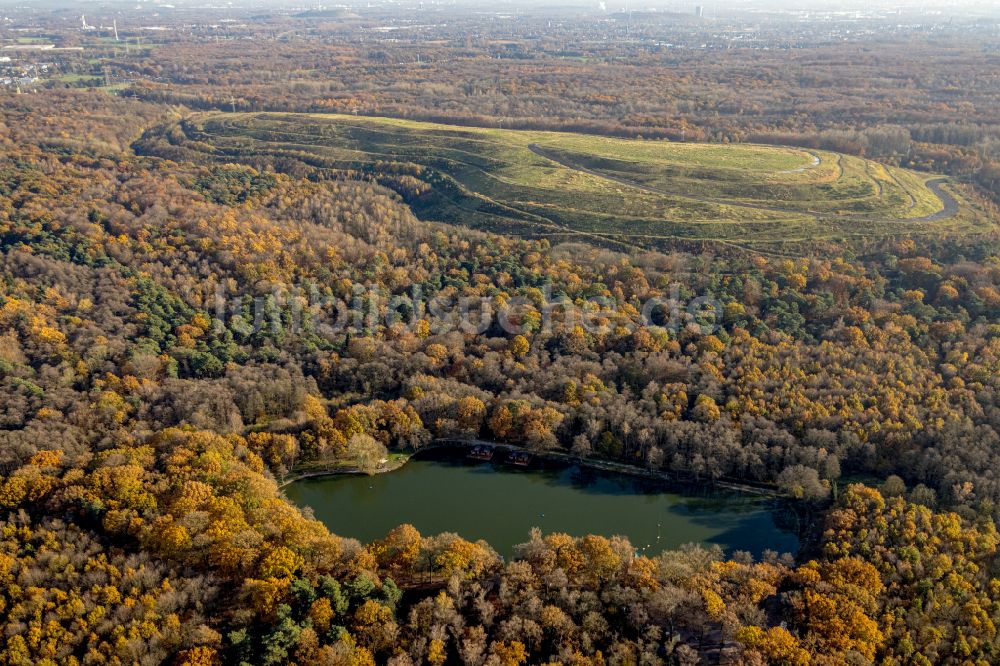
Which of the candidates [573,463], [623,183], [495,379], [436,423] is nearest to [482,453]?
[436,423]

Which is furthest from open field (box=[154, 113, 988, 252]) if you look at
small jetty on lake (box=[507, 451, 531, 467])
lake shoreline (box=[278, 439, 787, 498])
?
small jetty on lake (box=[507, 451, 531, 467])

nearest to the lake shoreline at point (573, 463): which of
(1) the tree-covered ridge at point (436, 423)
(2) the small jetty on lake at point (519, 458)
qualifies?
(2) the small jetty on lake at point (519, 458)

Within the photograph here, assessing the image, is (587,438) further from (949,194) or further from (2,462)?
(949,194)

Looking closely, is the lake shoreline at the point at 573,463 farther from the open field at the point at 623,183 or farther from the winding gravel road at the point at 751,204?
the winding gravel road at the point at 751,204

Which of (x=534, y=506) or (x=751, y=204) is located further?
(x=751, y=204)

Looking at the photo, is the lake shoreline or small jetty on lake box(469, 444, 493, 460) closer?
the lake shoreline

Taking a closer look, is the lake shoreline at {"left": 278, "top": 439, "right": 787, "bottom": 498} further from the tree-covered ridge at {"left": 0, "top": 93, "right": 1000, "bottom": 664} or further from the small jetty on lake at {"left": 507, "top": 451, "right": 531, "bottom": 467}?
the tree-covered ridge at {"left": 0, "top": 93, "right": 1000, "bottom": 664}

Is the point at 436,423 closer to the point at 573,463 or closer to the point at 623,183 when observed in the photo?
the point at 573,463

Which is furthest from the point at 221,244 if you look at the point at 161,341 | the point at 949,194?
the point at 949,194
